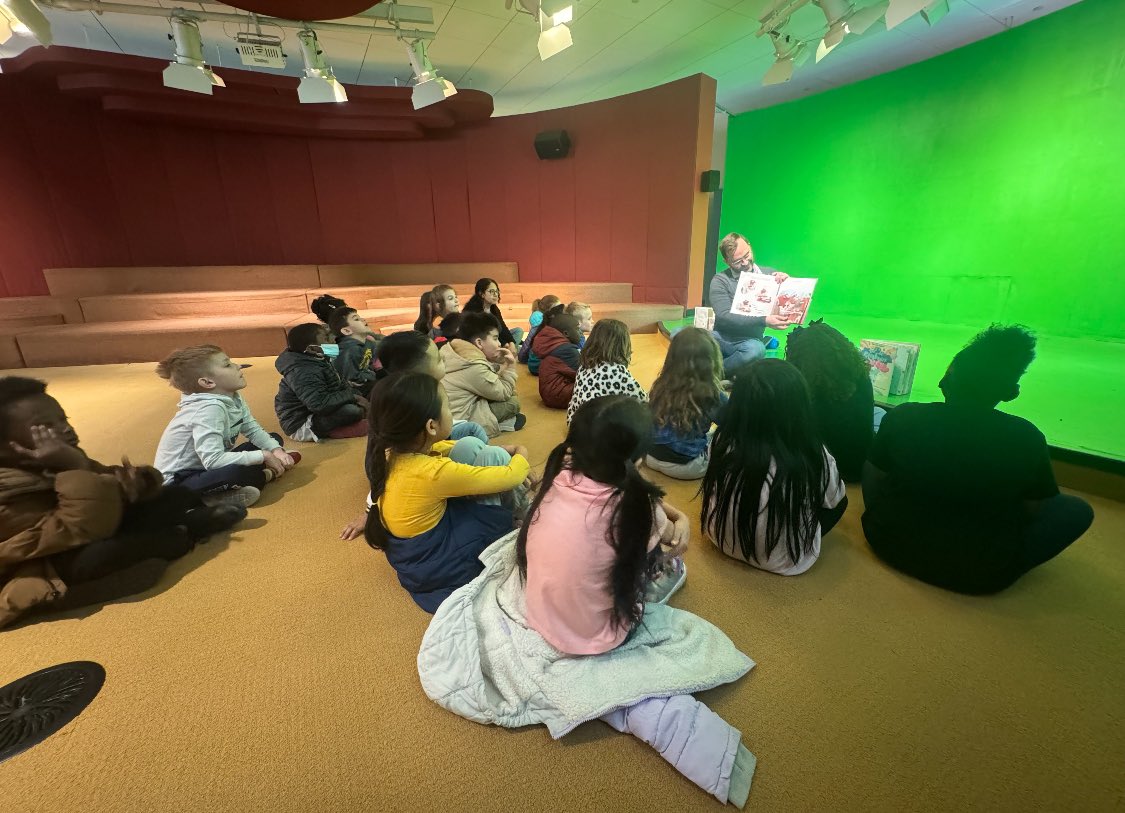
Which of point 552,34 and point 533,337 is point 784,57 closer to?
point 552,34

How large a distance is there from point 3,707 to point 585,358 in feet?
8.48

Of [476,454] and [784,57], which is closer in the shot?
[476,454]

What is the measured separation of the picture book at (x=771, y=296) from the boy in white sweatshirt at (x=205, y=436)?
3.51m

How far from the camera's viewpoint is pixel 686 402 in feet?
7.88

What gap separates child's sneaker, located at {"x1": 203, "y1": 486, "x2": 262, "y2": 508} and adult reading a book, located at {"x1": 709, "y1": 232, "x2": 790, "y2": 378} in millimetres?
3421

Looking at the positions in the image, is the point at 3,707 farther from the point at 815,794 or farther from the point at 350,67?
the point at 350,67

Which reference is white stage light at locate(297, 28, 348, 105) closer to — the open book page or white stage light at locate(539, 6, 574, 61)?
white stage light at locate(539, 6, 574, 61)

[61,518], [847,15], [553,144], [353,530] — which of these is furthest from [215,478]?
[553,144]

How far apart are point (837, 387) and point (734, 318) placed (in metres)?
2.02

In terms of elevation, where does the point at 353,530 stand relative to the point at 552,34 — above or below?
below

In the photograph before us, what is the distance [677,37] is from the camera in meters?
5.27

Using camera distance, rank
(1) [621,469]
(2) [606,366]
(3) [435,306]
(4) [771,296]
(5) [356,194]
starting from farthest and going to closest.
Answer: (5) [356,194] < (3) [435,306] < (4) [771,296] < (2) [606,366] < (1) [621,469]

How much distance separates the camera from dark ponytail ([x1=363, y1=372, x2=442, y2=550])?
1.51 meters

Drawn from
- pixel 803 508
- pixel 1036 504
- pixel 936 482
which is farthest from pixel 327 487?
pixel 1036 504
